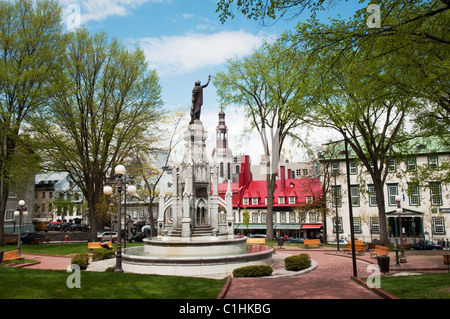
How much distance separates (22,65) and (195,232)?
19.4m

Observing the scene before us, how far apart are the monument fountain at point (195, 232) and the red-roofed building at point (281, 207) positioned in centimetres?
3082

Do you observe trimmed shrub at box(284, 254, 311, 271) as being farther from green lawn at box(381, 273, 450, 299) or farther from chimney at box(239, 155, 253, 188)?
chimney at box(239, 155, 253, 188)

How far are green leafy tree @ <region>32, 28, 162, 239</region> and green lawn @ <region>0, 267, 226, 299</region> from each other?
19005 mm

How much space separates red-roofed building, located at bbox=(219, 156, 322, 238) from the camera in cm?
5116

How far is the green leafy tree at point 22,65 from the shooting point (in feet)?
81.8

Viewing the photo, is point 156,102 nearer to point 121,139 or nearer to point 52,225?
point 121,139

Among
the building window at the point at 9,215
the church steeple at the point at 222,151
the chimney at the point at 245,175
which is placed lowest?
the building window at the point at 9,215

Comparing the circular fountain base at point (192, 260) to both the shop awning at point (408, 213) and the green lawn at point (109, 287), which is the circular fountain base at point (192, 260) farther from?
the shop awning at point (408, 213)

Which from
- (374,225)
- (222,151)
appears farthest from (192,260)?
(222,151)

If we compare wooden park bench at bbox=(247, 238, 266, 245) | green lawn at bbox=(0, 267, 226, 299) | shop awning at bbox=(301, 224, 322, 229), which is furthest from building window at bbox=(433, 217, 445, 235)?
green lawn at bbox=(0, 267, 226, 299)

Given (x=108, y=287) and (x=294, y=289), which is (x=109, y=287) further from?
(x=294, y=289)

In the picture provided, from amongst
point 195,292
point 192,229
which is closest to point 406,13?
point 195,292

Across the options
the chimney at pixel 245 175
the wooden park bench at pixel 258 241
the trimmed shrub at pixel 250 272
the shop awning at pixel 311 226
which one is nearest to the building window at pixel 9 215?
the wooden park bench at pixel 258 241
